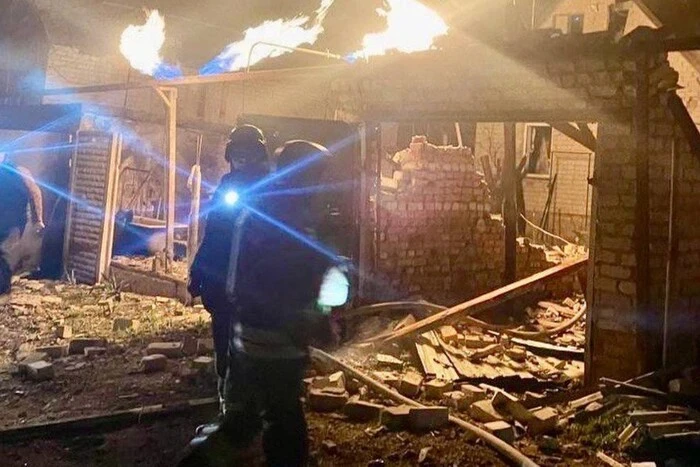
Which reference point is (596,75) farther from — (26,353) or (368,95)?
(26,353)

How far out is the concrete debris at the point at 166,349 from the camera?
6.96 meters

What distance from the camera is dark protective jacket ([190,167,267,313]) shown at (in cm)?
436

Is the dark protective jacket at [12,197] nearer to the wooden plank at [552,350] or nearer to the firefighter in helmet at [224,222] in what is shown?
the firefighter in helmet at [224,222]

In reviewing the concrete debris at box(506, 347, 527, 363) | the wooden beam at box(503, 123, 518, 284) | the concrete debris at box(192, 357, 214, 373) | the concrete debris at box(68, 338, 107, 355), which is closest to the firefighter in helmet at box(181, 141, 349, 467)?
the concrete debris at box(192, 357, 214, 373)

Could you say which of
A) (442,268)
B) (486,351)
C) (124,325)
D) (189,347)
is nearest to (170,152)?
(124,325)

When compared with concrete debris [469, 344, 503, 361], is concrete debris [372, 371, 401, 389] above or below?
below

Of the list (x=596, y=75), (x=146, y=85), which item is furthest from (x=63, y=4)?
(x=596, y=75)

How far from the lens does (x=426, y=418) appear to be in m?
5.21

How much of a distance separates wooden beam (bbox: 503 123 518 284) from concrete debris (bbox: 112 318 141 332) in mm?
5524

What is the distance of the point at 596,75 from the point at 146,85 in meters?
6.15

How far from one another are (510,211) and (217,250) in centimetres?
640

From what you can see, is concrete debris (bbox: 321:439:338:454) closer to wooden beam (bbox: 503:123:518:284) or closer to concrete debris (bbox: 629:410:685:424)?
concrete debris (bbox: 629:410:685:424)

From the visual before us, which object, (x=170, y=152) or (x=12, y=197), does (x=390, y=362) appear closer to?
(x=170, y=152)

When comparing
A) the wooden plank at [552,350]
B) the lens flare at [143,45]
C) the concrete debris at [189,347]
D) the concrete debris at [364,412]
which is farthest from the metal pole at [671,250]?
the lens flare at [143,45]
